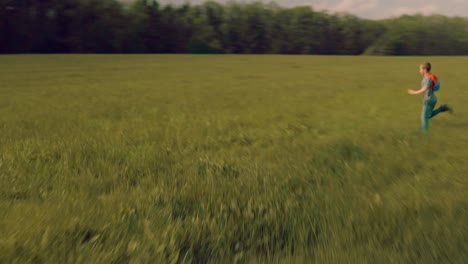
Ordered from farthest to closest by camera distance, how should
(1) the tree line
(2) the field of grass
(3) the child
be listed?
(1) the tree line, (3) the child, (2) the field of grass

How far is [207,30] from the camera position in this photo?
10500 centimetres

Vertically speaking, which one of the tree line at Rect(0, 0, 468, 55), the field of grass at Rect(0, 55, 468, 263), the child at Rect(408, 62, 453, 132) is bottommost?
the field of grass at Rect(0, 55, 468, 263)

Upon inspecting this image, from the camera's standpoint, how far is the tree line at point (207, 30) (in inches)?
3056

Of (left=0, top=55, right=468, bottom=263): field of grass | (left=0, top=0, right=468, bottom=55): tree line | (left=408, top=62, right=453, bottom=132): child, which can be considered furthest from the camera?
(left=0, top=0, right=468, bottom=55): tree line

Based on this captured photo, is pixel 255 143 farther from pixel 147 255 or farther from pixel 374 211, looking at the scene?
pixel 147 255

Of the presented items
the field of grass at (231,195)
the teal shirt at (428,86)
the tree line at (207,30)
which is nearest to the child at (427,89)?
the teal shirt at (428,86)

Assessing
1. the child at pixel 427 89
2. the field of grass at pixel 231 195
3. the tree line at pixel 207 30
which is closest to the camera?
the field of grass at pixel 231 195

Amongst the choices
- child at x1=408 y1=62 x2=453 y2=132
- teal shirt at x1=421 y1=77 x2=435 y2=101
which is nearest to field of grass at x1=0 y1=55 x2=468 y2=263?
child at x1=408 y1=62 x2=453 y2=132

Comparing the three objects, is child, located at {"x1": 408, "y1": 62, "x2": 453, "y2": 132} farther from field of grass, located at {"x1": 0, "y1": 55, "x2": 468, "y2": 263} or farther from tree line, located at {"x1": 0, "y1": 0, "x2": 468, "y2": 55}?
tree line, located at {"x1": 0, "y1": 0, "x2": 468, "y2": 55}

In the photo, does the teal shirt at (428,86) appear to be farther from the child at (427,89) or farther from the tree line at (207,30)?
the tree line at (207,30)

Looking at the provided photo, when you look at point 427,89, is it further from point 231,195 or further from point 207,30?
point 207,30

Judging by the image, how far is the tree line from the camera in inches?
3056

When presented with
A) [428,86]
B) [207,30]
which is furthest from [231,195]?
[207,30]

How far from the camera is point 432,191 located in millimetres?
4934
